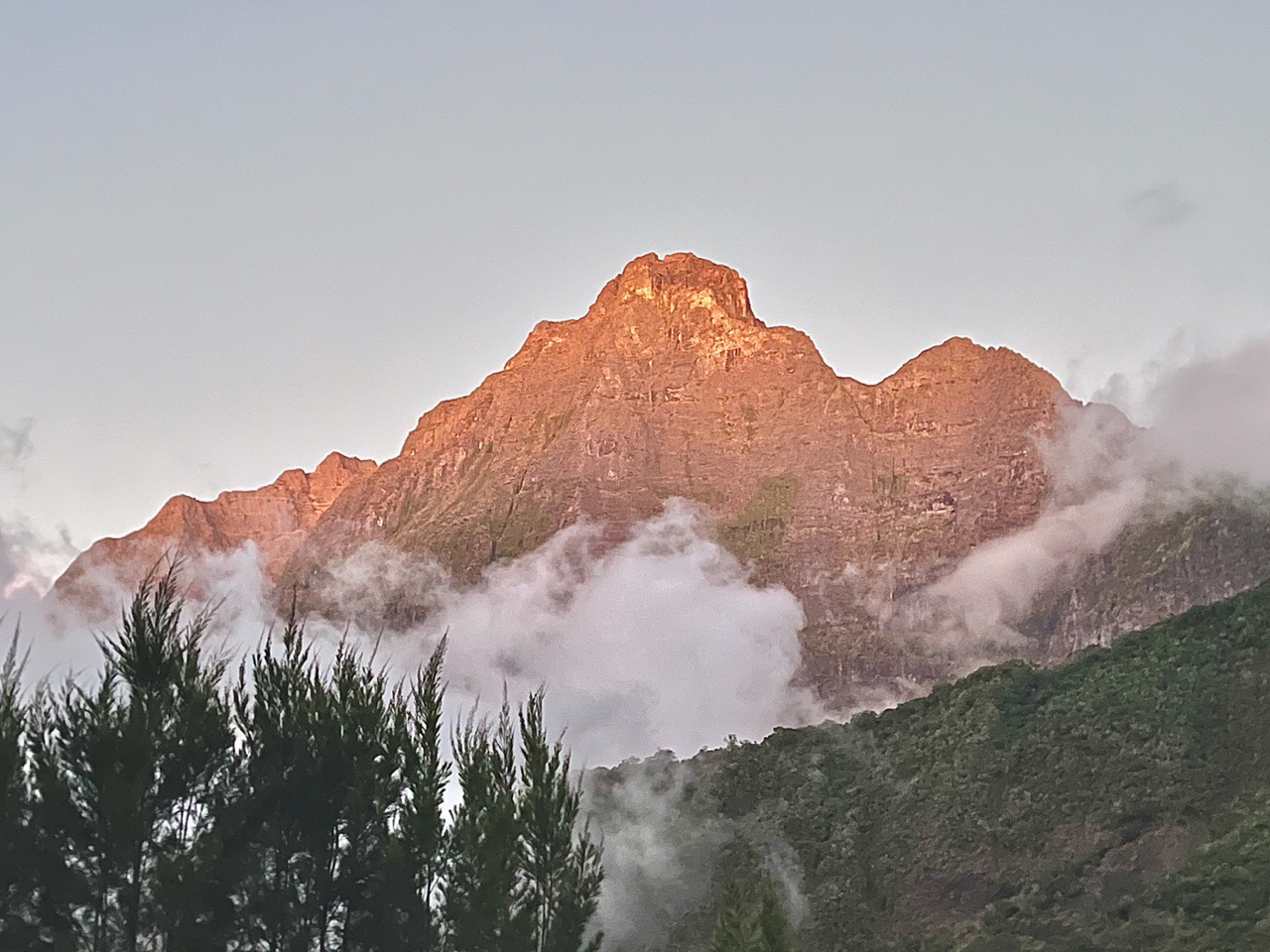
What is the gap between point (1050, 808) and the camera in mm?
89500

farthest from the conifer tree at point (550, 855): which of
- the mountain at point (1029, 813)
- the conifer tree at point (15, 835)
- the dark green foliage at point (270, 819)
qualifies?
the mountain at point (1029, 813)

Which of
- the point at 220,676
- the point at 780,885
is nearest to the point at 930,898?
the point at 780,885

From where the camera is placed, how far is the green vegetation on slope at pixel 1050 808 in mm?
77312

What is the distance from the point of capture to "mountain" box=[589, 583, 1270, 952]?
77750 mm

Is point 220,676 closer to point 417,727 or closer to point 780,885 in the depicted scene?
point 417,727

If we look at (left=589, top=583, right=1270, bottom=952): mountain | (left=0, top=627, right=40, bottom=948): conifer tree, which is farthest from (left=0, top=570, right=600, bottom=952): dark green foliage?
(left=589, top=583, right=1270, bottom=952): mountain

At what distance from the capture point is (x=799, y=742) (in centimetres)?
11506

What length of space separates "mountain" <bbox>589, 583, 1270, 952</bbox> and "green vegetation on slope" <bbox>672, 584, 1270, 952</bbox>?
0.44ft

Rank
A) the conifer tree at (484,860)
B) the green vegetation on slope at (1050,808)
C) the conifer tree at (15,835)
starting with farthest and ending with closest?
the green vegetation on slope at (1050,808) → the conifer tree at (484,860) → the conifer tree at (15,835)

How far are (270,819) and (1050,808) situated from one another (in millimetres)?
62085

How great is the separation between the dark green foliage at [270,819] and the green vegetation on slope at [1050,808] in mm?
38895

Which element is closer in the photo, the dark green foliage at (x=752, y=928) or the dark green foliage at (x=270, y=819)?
the dark green foliage at (x=270, y=819)

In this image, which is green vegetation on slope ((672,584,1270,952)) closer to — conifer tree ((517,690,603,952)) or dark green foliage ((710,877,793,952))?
dark green foliage ((710,877,793,952))

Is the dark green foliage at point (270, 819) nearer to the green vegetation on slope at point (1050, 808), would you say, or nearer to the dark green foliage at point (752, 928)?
the dark green foliage at point (752, 928)
